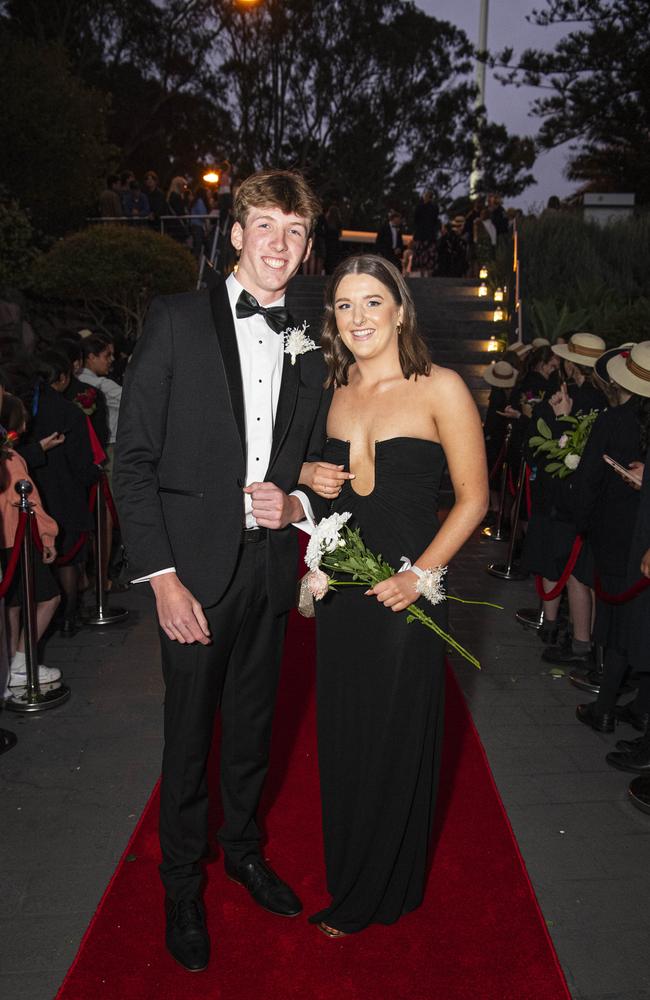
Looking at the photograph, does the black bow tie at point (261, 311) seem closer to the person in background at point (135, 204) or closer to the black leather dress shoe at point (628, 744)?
the black leather dress shoe at point (628, 744)

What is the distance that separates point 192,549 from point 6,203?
52.3 ft

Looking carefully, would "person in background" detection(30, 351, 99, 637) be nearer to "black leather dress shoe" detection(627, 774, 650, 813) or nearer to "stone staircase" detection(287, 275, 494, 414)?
"black leather dress shoe" detection(627, 774, 650, 813)

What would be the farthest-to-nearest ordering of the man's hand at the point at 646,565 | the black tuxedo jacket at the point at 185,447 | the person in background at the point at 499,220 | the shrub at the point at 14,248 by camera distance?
the person in background at the point at 499,220, the shrub at the point at 14,248, the man's hand at the point at 646,565, the black tuxedo jacket at the point at 185,447

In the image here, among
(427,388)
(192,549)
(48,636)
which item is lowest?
(48,636)

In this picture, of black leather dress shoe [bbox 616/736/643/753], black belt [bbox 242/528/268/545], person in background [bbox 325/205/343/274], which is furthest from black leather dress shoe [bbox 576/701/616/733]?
person in background [bbox 325/205/343/274]

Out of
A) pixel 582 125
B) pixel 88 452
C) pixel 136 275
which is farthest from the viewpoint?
pixel 582 125

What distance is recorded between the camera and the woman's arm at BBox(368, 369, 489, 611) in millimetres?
2816

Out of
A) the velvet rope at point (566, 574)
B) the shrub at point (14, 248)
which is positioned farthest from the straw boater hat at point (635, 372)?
the shrub at point (14, 248)

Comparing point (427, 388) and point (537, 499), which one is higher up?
point (427, 388)

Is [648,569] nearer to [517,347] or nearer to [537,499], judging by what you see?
[537,499]

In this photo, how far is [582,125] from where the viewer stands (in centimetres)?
2367

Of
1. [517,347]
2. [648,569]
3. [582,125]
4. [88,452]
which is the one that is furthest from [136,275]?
[582,125]

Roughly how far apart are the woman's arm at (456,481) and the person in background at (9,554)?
3002 mm

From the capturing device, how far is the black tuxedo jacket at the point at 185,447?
2750 millimetres
